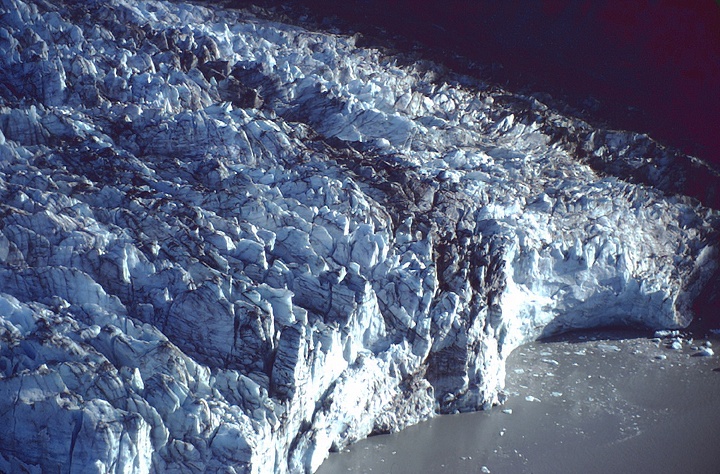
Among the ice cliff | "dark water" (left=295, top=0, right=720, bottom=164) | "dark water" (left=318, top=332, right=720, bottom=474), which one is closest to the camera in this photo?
the ice cliff

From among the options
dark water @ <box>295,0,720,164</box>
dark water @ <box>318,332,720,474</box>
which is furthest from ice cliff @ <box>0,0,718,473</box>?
dark water @ <box>295,0,720,164</box>

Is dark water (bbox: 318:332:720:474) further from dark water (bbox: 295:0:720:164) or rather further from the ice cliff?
dark water (bbox: 295:0:720:164)

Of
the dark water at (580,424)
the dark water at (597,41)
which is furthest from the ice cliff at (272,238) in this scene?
the dark water at (597,41)

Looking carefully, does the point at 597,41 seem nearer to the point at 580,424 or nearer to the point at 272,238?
the point at 580,424

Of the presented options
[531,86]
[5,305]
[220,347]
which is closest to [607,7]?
[531,86]

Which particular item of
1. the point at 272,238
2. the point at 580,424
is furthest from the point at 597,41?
the point at 272,238

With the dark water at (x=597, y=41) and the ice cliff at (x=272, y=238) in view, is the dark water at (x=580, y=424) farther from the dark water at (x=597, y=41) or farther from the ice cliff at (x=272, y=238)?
the dark water at (x=597, y=41)
